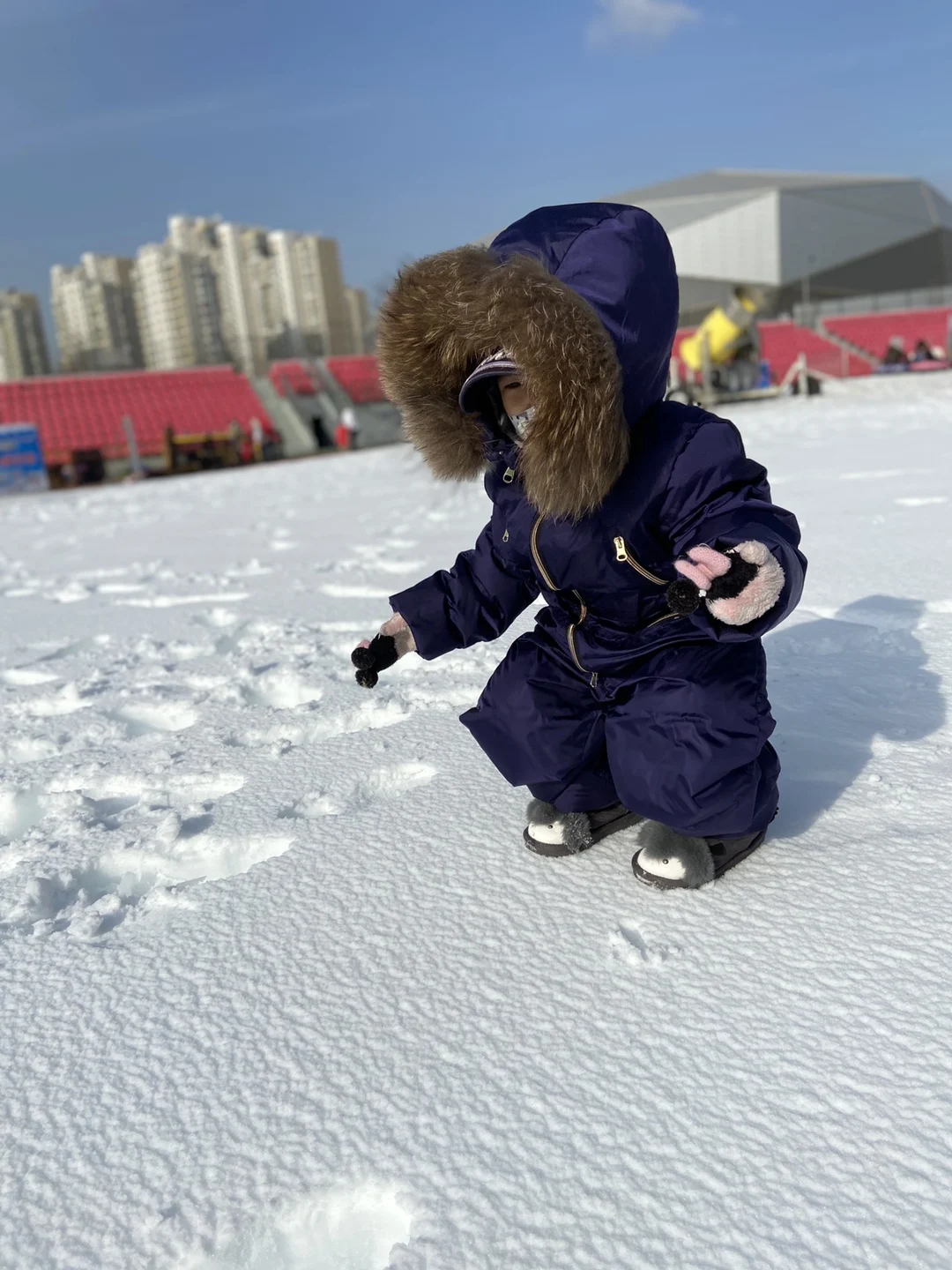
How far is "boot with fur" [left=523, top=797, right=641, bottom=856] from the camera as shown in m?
1.13

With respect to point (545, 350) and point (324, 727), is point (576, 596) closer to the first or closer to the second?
point (545, 350)

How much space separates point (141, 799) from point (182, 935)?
0.45 metres

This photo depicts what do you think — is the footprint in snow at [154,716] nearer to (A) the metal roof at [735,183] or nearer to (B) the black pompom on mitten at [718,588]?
(B) the black pompom on mitten at [718,588]

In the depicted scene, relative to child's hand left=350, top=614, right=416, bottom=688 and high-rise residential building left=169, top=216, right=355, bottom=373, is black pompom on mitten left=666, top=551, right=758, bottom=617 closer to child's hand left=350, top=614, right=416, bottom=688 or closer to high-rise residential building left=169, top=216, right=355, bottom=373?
child's hand left=350, top=614, right=416, bottom=688

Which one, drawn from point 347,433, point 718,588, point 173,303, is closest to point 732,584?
point 718,588

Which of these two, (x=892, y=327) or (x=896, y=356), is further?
(x=892, y=327)

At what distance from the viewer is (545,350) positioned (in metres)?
0.92

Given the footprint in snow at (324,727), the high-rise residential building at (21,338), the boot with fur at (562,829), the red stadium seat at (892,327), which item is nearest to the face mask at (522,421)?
the boot with fur at (562,829)

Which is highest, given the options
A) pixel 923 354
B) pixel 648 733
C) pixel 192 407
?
pixel 192 407

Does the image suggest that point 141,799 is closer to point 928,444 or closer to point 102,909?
point 102,909

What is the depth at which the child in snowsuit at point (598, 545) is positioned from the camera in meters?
0.93

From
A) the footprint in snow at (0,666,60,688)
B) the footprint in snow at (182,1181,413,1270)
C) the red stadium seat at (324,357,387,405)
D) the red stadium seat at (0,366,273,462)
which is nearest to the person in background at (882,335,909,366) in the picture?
the red stadium seat at (324,357,387,405)

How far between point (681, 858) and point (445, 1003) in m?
0.32

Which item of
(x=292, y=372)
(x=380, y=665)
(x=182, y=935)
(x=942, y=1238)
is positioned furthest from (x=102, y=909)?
(x=292, y=372)
